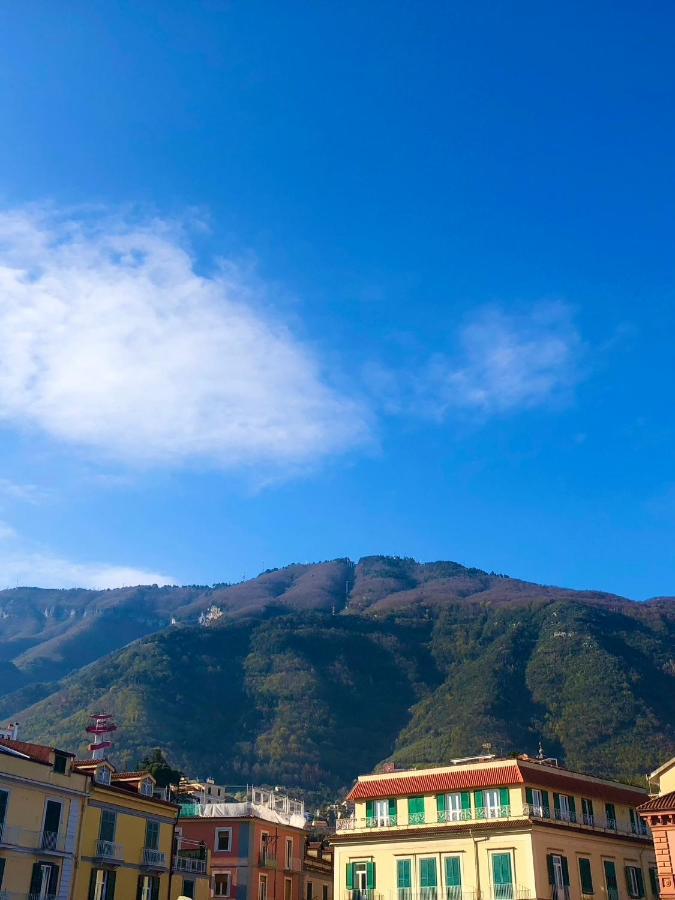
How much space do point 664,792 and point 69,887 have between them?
28875 millimetres

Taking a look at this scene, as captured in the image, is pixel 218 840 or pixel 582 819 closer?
pixel 582 819

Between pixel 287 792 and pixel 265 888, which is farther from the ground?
pixel 287 792

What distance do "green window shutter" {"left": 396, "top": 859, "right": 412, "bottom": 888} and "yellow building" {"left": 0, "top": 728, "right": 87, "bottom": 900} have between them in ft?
64.2

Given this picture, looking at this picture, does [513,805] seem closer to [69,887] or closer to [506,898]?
[506,898]

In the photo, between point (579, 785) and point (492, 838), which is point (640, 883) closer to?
point (579, 785)

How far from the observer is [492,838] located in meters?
53.3

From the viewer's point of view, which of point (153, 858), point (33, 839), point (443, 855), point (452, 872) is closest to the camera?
point (33, 839)

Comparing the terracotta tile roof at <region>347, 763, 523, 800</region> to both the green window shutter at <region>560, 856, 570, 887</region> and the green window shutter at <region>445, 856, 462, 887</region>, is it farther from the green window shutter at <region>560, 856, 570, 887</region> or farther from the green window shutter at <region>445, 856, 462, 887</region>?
the green window shutter at <region>560, 856, 570, 887</region>

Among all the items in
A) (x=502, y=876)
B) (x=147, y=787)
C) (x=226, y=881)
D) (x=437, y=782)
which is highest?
(x=437, y=782)

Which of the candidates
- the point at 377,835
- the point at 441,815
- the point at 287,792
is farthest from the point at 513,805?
the point at 287,792

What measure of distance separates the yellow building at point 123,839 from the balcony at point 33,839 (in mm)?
1925

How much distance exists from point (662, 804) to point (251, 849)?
3143cm

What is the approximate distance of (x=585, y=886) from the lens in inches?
2126

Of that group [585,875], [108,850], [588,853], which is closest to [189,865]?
[108,850]
